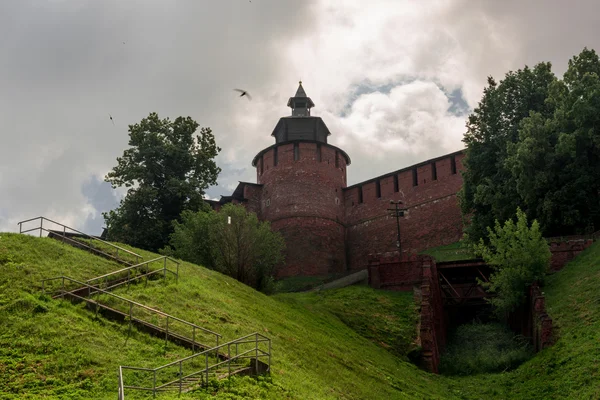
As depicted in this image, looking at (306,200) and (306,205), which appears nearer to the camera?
(306,205)

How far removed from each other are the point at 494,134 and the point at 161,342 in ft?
88.5

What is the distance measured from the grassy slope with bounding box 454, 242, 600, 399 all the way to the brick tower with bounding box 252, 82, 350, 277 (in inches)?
891

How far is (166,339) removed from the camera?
1730cm

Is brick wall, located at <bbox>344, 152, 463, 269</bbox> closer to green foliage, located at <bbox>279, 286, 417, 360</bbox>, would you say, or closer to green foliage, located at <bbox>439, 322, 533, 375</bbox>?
green foliage, located at <bbox>279, 286, 417, 360</bbox>

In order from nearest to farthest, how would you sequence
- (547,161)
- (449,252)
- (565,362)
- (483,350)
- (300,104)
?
(565,362) → (483,350) → (547,161) → (449,252) → (300,104)

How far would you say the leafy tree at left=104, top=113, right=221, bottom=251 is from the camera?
39562 millimetres

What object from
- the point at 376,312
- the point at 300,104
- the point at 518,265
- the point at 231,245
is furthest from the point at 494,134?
the point at 300,104

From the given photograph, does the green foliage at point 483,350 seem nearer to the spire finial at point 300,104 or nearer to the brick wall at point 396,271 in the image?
the brick wall at point 396,271

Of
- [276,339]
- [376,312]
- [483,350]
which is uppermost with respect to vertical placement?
[376,312]

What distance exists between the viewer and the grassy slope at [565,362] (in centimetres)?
2086

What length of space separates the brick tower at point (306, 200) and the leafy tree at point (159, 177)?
896 cm

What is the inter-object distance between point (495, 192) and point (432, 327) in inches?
419

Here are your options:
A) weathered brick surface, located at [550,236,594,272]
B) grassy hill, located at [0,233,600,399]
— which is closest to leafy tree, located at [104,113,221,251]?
grassy hill, located at [0,233,600,399]

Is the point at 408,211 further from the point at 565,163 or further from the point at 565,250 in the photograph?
the point at 565,250
